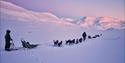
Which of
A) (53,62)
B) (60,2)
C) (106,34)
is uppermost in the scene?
(60,2)

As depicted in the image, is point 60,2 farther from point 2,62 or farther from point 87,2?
point 2,62

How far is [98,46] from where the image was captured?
1.48 metres

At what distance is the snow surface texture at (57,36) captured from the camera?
1.33 metres

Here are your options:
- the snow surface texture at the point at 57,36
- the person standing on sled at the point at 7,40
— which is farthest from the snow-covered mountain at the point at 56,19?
the person standing on sled at the point at 7,40

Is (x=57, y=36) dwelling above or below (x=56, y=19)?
below

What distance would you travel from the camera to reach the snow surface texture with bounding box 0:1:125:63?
4.38 ft

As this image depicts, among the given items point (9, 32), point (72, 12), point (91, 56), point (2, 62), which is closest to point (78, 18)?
point (72, 12)

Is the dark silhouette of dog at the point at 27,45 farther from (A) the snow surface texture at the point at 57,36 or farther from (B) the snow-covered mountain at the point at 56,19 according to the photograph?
(B) the snow-covered mountain at the point at 56,19

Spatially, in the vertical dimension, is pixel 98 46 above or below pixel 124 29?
below

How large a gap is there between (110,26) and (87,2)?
231 millimetres

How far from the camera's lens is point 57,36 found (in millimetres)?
1398

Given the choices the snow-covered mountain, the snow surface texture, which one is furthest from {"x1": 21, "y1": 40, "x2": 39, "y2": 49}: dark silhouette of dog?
the snow-covered mountain

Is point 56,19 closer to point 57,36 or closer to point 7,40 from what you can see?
point 57,36

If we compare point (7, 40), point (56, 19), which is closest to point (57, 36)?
point (56, 19)
